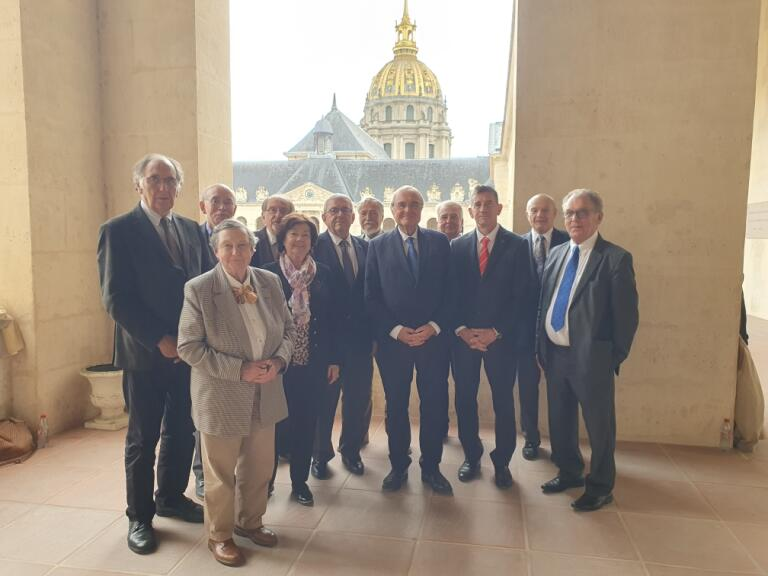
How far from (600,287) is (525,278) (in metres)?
0.43

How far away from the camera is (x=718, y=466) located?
3.57m

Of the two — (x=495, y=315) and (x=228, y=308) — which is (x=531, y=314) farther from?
(x=228, y=308)

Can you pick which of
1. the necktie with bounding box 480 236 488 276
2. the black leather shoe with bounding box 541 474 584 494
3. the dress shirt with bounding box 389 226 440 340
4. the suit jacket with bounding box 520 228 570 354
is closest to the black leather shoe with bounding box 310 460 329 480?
the dress shirt with bounding box 389 226 440 340

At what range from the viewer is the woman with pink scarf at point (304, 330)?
2844 mm

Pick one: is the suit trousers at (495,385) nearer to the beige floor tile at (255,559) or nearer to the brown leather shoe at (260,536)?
the beige floor tile at (255,559)

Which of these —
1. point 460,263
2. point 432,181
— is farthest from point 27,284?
point 432,181

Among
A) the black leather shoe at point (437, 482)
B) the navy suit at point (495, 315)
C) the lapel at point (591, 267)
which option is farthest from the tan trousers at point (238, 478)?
the lapel at point (591, 267)

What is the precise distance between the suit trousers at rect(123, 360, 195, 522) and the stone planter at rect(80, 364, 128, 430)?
1.71 meters

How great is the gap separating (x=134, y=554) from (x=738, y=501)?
3164 millimetres

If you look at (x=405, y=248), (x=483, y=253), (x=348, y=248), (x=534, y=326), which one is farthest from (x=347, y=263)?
(x=534, y=326)

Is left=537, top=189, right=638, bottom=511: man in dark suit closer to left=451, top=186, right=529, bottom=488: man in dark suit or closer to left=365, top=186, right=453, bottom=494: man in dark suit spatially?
left=451, top=186, right=529, bottom=488: man in dark suit

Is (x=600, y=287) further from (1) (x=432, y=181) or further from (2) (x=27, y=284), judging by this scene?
(1) (x=432, y=181)

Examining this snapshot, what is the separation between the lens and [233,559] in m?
2.37

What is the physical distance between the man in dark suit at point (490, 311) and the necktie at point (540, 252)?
0.41 meters
